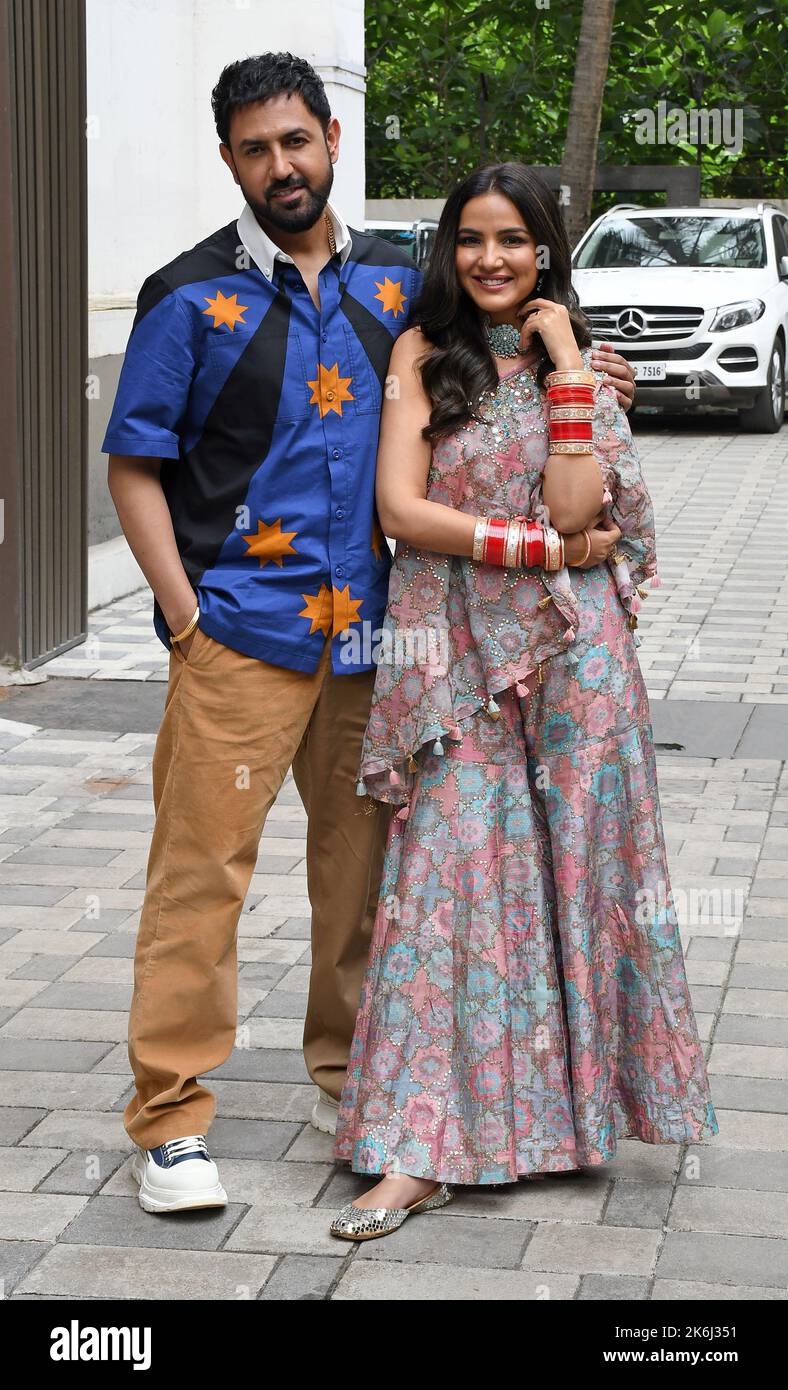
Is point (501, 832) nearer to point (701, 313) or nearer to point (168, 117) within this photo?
point (168, 117)

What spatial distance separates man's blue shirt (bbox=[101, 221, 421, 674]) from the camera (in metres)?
3.35

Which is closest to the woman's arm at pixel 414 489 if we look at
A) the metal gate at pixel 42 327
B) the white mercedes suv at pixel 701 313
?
the metal gate at pixel 42 327

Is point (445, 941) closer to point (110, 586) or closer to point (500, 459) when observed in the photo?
point (500, 459)

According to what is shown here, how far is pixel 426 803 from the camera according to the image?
11.4ft

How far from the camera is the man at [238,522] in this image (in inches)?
132

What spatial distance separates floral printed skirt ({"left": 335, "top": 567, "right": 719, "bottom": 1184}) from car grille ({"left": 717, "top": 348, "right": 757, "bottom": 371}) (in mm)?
12090

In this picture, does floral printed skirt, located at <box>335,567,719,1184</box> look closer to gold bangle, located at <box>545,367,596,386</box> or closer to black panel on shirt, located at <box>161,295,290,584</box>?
gold bangle, located at <box>545,367,596,386</box>

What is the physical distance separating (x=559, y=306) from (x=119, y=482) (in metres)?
0.85

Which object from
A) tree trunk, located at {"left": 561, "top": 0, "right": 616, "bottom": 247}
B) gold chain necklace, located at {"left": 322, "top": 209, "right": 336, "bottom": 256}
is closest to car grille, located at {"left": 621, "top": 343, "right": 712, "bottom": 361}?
tree trunk, located at {"left": 561, "top": 0, "right": 616, "bottom": 247}

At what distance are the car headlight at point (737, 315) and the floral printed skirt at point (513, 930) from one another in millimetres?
12145

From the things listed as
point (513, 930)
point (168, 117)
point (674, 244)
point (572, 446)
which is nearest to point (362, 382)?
point (572, 446)

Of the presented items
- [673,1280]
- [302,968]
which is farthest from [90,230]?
[673,1280]

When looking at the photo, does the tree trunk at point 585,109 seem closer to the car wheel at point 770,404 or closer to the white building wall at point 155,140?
the car wheel at point 770,404

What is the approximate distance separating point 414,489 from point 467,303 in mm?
361
